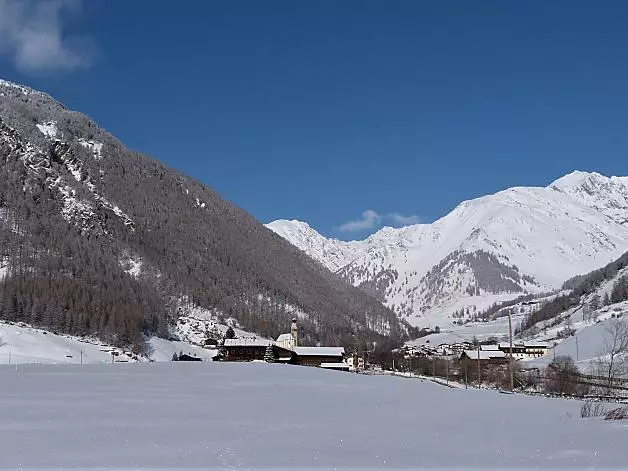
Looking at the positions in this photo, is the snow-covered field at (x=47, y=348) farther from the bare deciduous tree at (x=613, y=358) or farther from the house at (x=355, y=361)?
the bare deciduous tree at (x=613, y=358)

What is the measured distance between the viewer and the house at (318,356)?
155000mm

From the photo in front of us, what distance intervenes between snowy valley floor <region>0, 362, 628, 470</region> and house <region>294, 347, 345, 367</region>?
118934mm

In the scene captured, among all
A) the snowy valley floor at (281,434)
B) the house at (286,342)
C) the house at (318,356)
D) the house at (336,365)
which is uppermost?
the house at (286,342)

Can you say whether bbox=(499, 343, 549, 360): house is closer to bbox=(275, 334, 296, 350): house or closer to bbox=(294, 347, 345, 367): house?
bbox=(294, 347, 345, 367): house

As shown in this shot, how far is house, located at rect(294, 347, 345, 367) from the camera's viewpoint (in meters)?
155

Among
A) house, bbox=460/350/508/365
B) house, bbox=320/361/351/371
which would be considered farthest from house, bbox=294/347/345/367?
house, bbox=460/350/508/365

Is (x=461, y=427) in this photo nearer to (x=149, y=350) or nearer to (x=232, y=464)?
(x=232, y=464)

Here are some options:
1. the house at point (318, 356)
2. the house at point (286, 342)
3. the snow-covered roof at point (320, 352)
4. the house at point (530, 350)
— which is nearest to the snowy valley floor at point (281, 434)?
the house at point (318, 356)

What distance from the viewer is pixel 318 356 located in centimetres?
15738

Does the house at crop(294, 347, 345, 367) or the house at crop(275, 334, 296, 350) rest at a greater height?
the house at crop(275, 334, 296, 350)

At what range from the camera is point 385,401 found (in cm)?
3959

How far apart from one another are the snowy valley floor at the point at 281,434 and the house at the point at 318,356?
4682 inches

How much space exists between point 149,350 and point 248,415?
126943 millimetres

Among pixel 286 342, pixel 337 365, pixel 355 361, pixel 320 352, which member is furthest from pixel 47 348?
pixel 286 342
